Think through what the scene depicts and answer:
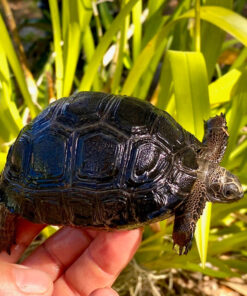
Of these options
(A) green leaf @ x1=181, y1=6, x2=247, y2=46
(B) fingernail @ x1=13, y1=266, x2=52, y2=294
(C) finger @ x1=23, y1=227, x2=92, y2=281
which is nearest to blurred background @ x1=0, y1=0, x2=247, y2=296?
(A) green leaf @ x1=181, y1=6, x2=247, y2=46

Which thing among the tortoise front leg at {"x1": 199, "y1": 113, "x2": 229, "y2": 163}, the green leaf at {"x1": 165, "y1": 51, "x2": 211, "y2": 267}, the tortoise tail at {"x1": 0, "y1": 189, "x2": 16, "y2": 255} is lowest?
the tortoise tail at {"x1": 0, "y1": 189, "x2": 16, "y2": 255}

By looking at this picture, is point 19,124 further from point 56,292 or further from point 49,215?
point 56,292

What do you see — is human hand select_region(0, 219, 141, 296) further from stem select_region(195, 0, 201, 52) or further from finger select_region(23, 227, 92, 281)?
stem select_region(195, 0, 201, 52)

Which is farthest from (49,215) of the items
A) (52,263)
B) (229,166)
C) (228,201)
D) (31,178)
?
(229,166)

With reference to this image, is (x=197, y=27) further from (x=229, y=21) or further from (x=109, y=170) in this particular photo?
(x=109, y=170)

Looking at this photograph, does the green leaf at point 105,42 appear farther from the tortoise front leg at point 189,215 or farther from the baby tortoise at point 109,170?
the tortoise front leg at point 189,215

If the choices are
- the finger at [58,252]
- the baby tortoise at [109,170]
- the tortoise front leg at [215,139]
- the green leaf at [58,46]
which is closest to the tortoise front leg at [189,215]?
the baby tortoise at [109,170]
